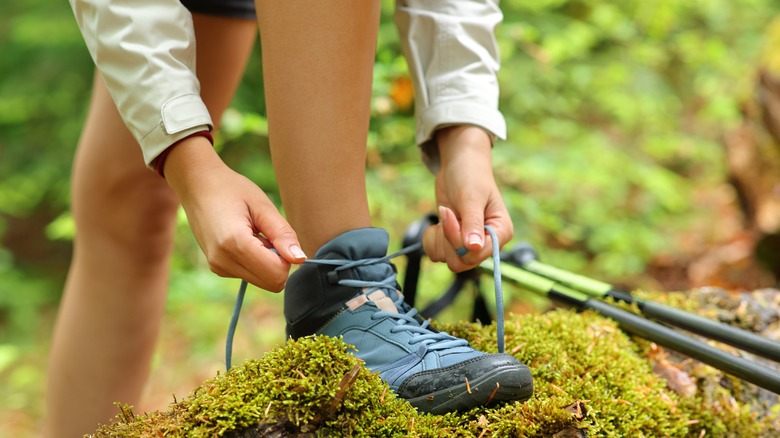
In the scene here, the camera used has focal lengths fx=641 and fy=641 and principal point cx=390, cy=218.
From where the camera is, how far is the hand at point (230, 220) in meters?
0.90

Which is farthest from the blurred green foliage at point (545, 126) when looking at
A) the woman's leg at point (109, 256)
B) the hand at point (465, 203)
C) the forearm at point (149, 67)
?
the forearm at point (149, 67)

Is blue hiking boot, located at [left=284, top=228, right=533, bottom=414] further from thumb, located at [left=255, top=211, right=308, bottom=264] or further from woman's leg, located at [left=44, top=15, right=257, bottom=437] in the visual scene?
woman's leg, located at [left=44, top=15, right=257, bottom=437]

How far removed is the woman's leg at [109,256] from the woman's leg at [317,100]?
0.52m

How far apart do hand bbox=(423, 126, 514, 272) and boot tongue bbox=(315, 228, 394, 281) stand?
12cm

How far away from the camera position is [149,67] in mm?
978

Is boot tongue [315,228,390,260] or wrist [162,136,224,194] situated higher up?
wrist [162,136,224,194]

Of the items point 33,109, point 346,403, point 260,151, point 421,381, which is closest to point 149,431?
point 346,403

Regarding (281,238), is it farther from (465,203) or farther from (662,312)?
(662,312)

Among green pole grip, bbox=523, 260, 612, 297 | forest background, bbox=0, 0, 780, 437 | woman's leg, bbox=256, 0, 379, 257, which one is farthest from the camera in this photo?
forest background, bbox=0, 0, 780, 437

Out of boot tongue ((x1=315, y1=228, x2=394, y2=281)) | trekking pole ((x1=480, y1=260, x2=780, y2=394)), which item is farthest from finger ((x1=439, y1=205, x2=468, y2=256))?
trekking pole ((x1=480, y1=260, x2=780, y2=394))

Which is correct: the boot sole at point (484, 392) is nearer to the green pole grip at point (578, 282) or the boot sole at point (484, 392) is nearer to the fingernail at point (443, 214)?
the fingernail at point (443, 214)

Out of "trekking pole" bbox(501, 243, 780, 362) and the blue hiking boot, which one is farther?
"trekking pole" bbox(501, 243, 780, 362)

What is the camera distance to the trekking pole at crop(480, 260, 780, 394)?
1.07m

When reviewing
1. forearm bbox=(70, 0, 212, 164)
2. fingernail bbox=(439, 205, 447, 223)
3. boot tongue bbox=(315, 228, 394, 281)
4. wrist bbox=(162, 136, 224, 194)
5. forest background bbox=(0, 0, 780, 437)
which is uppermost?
forearm bbox=(70, 0, 212, 164)
